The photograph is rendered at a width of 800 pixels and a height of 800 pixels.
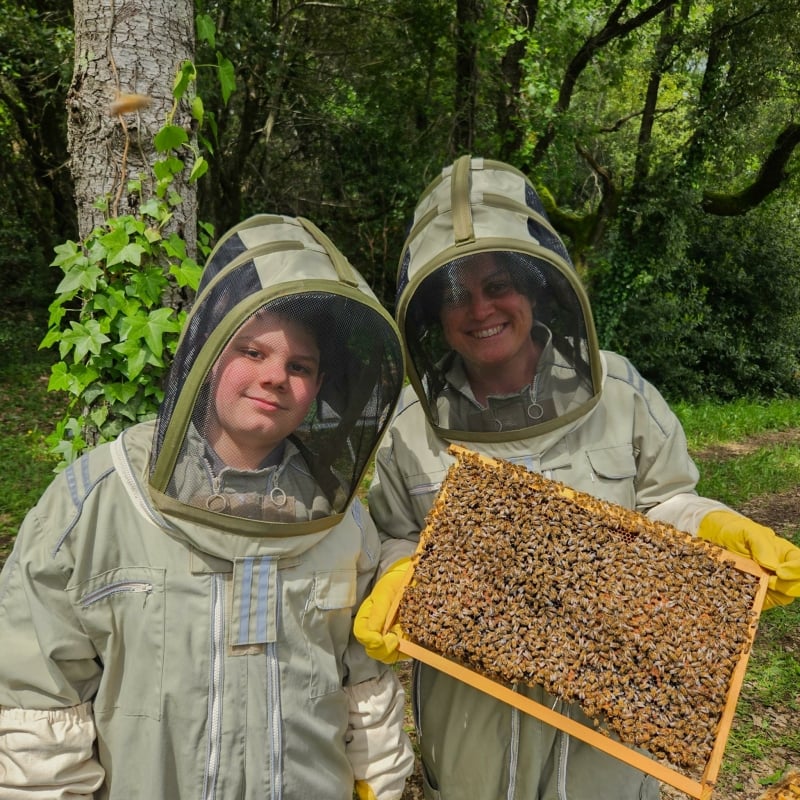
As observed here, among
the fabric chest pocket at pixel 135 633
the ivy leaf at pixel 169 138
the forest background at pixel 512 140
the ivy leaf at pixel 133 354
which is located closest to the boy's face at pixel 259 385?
the fabric chest pocket at pixel 135 633

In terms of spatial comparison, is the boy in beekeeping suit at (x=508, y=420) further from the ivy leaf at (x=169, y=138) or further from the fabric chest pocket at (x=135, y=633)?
the ivy leaf at (x=169, y=138)

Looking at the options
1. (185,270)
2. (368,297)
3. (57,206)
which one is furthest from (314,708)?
(57,206)

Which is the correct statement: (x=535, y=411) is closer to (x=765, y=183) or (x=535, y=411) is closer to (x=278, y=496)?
(x=278, y=496)

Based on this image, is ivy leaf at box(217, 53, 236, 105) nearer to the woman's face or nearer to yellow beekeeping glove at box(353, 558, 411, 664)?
the woman's face

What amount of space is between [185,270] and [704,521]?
212 centimetres

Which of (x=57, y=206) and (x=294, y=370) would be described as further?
(x=57, y=206)

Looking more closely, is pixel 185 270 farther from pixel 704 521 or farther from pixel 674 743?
pixel 674 743

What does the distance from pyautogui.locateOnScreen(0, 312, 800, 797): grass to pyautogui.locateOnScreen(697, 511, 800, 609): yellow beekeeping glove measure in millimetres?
2172

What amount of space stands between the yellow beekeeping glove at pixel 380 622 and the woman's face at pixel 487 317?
2.53 feet

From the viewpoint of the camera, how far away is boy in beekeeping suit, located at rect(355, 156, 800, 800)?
216cm

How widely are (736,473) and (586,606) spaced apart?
7.39m

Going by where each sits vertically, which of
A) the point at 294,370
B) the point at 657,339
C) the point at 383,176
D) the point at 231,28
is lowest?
the point at 657,339

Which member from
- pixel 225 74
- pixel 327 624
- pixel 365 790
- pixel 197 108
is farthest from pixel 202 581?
pixel 225 74

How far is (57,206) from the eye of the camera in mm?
12125
